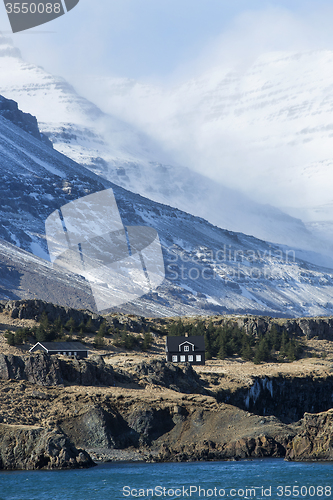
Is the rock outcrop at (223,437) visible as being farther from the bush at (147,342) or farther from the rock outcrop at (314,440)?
the bush at (147,342)

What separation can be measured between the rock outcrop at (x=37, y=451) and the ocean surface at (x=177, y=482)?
120cm

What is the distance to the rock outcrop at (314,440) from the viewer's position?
5859 centimetres

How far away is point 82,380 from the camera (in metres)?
71.7

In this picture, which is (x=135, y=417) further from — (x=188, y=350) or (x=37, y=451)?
(x=188, y=350)

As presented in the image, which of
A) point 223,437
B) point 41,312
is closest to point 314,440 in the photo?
point 223,437

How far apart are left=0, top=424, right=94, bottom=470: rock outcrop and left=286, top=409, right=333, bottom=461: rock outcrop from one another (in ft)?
61.6

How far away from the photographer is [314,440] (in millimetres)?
59719

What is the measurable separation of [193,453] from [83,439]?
10.4 metres

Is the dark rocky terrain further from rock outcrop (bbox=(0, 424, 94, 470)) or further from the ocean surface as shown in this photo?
the ocean surface

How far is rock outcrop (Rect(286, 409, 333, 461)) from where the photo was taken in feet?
192

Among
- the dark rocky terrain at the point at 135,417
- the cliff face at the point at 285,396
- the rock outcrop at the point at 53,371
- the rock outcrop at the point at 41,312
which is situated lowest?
the cliff face at the point at 285,396

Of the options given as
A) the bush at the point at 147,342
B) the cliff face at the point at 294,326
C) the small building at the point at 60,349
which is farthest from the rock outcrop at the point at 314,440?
the cliff face at the point at 294,326

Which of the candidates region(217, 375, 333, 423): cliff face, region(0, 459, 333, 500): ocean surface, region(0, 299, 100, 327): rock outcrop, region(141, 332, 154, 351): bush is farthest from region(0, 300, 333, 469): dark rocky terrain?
region(0, 299, 100, 327): rock outcrop

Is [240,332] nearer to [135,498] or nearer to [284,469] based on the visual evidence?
[284,469]
